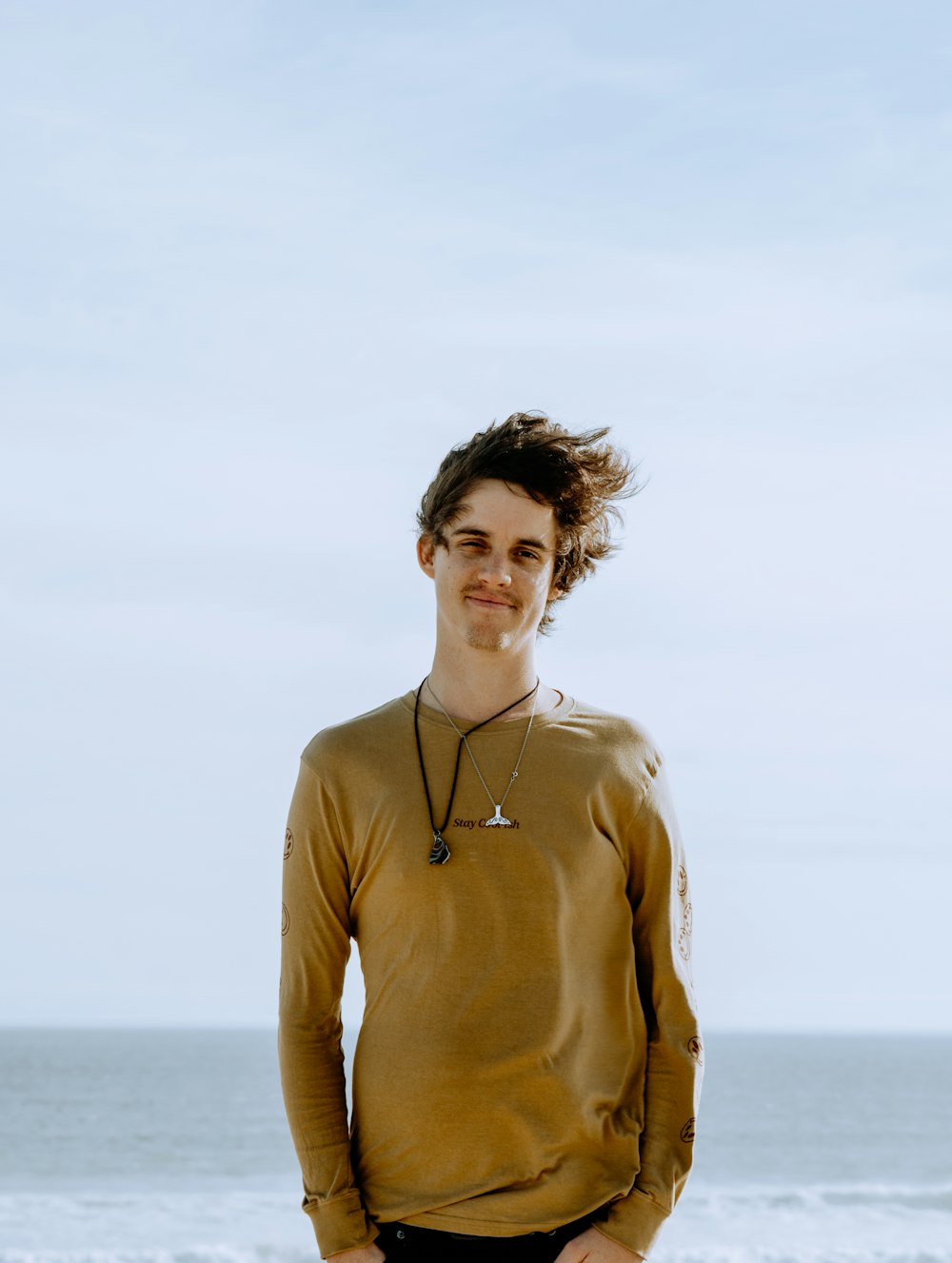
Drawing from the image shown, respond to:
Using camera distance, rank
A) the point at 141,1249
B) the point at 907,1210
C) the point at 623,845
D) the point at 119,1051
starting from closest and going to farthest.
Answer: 1. the point at 623,845
2. the point at 141,1249
3. the point at 907,1210
4. the point at 119,1051

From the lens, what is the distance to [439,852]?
2334 millimetres

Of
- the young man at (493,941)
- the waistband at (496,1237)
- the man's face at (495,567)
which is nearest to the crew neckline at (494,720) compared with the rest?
the young man at (493,941)

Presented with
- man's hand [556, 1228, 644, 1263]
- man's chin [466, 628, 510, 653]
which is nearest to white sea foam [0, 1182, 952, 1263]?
man's hand [556, 1228, 644, 1263]

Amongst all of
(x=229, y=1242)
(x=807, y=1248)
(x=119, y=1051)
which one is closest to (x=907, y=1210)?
(x=807, y=1248)

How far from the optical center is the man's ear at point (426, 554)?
2.57 metres

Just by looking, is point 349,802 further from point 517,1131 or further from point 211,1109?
point 211,1109

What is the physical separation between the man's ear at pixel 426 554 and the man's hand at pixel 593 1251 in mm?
1059

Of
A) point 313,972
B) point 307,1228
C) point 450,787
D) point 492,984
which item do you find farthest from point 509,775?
point 307,1228

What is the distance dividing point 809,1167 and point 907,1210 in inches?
216

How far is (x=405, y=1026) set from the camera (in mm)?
2336

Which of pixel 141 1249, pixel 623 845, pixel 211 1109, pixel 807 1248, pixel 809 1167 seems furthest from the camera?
pixel 211 1109

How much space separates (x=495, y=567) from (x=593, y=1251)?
40.4 inches

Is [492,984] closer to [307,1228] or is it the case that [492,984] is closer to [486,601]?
[486,601]

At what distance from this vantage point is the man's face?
2416 mm
